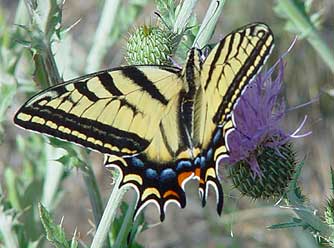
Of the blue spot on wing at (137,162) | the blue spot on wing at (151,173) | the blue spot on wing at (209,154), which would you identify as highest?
the blue spot on wing at (137,162)

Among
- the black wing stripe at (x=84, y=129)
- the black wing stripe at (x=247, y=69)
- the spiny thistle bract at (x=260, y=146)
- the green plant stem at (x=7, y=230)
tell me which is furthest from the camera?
the green plant stem at (x=7, y=230)

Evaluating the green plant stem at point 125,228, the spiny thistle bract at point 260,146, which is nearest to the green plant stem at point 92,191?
the green plant stem at point 125,228

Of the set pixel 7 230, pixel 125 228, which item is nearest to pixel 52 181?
pixel 7 230

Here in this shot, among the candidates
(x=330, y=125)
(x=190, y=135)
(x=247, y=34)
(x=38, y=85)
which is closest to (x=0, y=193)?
(x=38, y=85)

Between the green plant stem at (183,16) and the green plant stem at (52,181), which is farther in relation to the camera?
the green plant stem at (52,181)

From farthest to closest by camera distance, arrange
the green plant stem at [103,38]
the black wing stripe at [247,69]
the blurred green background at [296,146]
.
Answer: the blurred green background at [296,146]
the green plant stem at [103,38]
the black wing stripe at [247,69]

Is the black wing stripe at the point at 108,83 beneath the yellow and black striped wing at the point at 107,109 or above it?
above

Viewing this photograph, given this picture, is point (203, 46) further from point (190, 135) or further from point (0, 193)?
point (0, 193)

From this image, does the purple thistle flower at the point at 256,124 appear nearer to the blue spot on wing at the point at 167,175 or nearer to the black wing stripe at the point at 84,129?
the blue spot on wing at the point at 167,175
